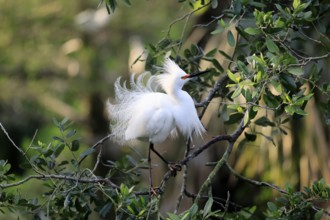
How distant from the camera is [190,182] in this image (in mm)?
5727

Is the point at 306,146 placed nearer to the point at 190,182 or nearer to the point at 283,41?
the point at 190,182

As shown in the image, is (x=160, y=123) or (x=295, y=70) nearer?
(x=295, y=70)

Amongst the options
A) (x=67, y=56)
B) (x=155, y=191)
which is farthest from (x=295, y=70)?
(x=67, y=56)

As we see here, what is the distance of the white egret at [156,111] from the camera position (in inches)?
110

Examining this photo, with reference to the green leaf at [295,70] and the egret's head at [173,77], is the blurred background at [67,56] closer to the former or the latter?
the egret's head at [173,77]

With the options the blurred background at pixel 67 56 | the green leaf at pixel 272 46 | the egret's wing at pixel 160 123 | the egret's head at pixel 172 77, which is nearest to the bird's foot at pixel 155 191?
the egret's wing at pixel 160 123

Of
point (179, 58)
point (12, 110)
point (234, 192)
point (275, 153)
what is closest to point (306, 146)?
point (275, 153)

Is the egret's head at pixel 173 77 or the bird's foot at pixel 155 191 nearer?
the bird's foot at pixel 155 191

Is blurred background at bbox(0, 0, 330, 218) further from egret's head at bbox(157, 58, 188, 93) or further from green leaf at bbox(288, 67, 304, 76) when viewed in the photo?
green leaf at bbox(288, 67, 304, 76)

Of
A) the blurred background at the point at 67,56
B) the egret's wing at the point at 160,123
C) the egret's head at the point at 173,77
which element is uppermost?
the egret's head at the point at 173,77

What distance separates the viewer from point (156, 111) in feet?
9.22

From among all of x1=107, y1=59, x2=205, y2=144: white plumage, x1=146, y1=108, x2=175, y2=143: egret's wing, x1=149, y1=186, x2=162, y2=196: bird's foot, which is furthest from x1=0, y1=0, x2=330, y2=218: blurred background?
x1=149, y1=186, x2=162, y2=196: bird's foot

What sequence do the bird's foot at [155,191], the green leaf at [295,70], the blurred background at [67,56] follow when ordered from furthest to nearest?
the blurred background at [67,56] < the bird's foot at [155,191] < the green leaf at [295,70]

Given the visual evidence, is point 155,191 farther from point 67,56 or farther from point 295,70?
point 67,56
